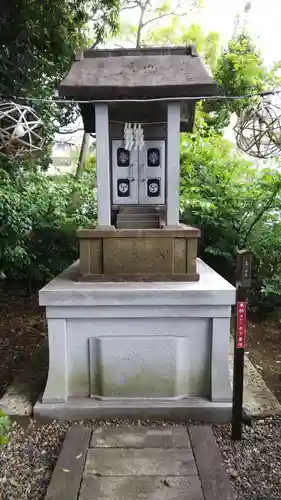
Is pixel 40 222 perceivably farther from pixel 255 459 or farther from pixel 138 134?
pixel 255 459

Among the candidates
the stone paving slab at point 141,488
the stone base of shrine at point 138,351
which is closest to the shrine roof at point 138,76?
the stone base of shrine at point 138,351

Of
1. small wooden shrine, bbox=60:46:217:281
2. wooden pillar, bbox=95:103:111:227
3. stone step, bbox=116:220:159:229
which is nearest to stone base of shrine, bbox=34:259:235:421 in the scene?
small wooden shrine, bbox=60:46:217:281

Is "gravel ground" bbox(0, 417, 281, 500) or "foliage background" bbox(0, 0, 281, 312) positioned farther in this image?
"foliage background" bbox(0, 0, 281, 312)

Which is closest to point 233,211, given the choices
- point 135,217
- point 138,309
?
point 135,217

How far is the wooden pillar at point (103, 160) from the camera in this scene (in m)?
3.43

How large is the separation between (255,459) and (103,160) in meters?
2.81

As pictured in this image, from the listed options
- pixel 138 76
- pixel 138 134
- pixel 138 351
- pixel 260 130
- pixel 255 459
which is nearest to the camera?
pixel 255 459

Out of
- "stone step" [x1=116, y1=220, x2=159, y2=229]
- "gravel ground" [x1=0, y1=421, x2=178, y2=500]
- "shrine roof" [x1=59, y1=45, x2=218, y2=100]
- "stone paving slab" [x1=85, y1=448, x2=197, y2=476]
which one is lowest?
"gravel ground" [x1=0, y1=421, x2=178, y2=500]

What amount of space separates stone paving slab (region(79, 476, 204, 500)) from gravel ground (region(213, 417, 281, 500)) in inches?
12.5

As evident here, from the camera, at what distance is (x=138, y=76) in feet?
11.2

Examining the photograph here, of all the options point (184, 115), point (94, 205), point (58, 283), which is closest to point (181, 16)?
point (94, 205)

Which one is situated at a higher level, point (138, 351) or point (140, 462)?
point (138, 351)

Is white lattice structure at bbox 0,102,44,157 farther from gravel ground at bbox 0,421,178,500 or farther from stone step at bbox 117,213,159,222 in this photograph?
gravel ground at bbox 0,421,178,500

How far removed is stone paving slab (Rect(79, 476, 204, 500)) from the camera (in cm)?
236
